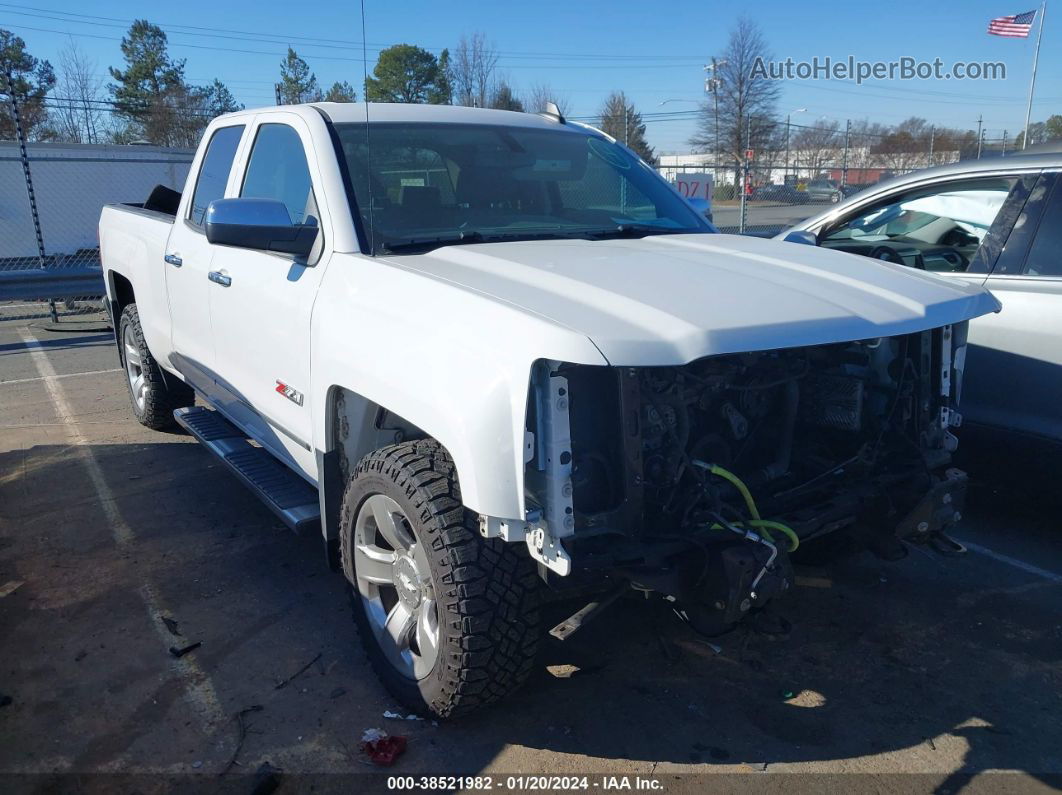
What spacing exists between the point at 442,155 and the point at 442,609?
2063mm

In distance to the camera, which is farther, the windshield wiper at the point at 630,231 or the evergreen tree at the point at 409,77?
the evergreen tree at the point at 409,77

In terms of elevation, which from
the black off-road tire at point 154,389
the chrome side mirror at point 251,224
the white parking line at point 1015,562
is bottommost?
the white parking line at point 1015,562

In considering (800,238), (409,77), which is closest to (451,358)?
(800,238)

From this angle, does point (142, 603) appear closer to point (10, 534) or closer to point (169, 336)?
point (10, 534)

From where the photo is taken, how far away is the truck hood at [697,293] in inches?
89.2

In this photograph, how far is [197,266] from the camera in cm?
435

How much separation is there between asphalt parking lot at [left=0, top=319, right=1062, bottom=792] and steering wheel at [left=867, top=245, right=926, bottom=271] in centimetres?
120

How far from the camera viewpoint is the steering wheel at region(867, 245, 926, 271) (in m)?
4.79

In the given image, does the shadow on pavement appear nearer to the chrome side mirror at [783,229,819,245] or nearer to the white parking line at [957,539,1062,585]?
the white parking line at [957,539,1062,585]

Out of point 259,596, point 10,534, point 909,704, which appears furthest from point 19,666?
point 909,704

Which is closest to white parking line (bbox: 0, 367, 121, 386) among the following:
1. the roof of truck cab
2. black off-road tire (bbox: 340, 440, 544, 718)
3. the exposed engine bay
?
the roof of truck cab

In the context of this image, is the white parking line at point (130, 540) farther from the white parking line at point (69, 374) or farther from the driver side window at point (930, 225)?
the driver side window at point (930, 225)

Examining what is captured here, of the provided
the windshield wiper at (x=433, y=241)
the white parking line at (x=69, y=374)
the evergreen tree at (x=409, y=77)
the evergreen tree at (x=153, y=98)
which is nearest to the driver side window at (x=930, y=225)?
the windshield wiper at (x=433, y=241)

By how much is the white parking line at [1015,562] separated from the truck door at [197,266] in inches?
158
